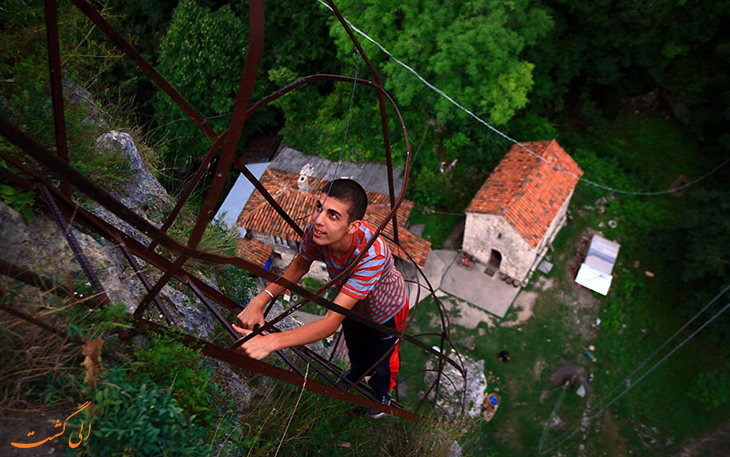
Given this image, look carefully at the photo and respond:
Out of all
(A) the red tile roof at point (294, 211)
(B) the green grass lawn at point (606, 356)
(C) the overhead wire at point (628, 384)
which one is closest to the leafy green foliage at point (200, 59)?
(A) the red tile roof at point (294, 211)

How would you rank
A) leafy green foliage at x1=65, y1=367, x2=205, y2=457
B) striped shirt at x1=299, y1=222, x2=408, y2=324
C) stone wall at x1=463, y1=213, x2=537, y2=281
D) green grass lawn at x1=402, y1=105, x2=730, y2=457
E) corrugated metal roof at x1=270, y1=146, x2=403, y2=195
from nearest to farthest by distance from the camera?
1. leafy green foliage at x1=65, y1=367, x2=205, y2=457
2. striped shirt at x1=299, y1=222, x2=408, y2=324
3. green grass lawn at x1=402, y1=105, x2=730, y2=457
4. stone wall at x1=463, y1=213, x2=537, y2=281
5. corrugated metal roof at x1=270, y1=146, x2=403, y2=195

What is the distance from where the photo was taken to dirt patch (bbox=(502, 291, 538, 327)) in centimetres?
1587

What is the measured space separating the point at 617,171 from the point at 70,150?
20.9 m

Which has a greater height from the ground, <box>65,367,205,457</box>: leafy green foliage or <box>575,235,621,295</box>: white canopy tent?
<box>575,235,621,295</box>: white canopy tent

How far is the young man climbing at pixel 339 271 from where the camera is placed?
3691 mm

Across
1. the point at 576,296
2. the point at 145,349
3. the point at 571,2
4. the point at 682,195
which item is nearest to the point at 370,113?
the point at 571,2

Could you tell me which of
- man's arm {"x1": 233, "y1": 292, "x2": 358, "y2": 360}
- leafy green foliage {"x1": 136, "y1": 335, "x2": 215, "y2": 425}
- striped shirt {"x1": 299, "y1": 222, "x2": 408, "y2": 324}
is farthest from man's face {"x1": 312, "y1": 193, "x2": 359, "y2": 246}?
leafy green foliage {"x1": 136, "y1": 335, "x2": 215, "y2": 425}

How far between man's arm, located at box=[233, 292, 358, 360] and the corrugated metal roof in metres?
12.7

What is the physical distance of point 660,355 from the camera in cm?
1570

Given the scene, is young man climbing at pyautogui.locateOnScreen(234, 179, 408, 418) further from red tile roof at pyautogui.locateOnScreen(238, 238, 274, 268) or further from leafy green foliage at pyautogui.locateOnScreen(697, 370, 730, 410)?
leafy green foliage at pyautogui.locateOnScreen(697, 370, 730, 410)

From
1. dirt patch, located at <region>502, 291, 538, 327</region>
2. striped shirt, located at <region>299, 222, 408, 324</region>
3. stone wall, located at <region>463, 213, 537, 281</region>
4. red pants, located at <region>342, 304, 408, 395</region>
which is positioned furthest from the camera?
dirt patch, located at <region>502, 291, 538, 327</region>

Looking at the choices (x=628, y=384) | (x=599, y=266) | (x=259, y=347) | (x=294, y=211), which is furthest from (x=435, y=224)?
(x=259, y=347)

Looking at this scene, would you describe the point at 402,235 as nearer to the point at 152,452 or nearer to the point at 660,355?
the point at 660,355

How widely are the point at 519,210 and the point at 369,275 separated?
12494 millimetres
